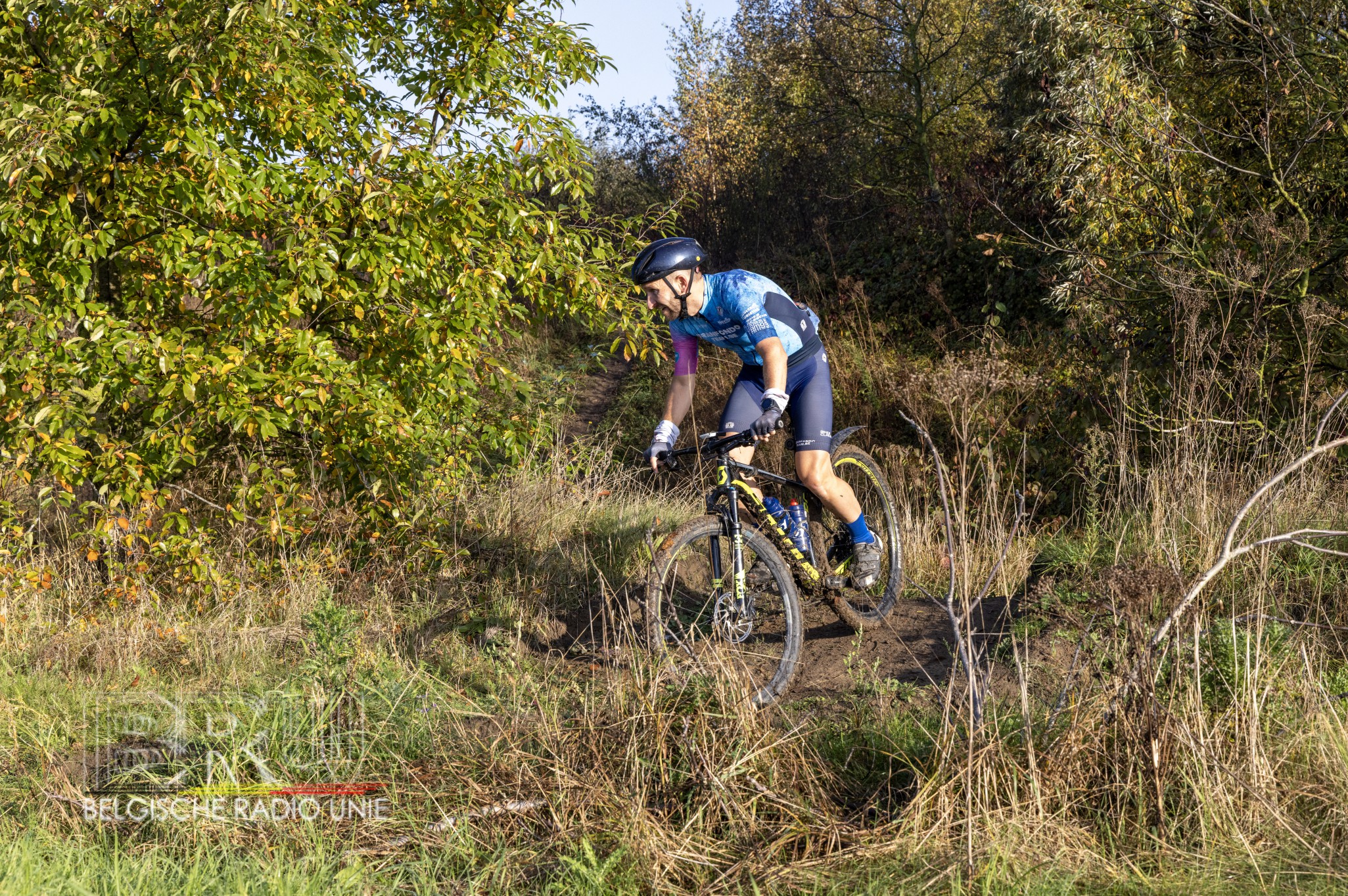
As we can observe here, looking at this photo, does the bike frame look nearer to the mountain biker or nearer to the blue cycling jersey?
the mountain biker

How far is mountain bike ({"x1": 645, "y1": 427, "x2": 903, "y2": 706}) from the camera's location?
13.0 ft

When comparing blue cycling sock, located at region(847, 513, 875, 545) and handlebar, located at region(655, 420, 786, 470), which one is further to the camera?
blue cycling sock, located at region(847, 513, 875, 545)

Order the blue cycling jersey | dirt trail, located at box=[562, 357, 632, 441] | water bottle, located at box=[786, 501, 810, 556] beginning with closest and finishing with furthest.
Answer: the blue cycling jersey → water bottle, located at box=[786, 501, 810, 556] → dirt trail, located at box=[562, 357, 632, 441]

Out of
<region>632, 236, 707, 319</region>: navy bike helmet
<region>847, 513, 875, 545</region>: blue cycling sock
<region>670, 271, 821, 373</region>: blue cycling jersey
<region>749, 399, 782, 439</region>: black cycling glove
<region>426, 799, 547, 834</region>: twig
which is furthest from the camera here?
<region>847, 513, 875, 545</region>: blue cycling sock

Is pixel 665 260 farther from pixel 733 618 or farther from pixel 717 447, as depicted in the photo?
pixel 733 618

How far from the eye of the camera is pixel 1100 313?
9.02 m

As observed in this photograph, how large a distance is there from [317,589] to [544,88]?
3405mm

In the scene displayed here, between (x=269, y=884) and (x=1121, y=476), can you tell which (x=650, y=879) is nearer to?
(x=269, y=884)

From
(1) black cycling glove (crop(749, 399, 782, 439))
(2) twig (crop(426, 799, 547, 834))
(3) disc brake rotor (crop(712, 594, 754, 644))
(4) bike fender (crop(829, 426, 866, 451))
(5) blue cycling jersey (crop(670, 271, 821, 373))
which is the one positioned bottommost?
(2) twig (crop(426, 799, 547, 834))

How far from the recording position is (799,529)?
481 centimetres

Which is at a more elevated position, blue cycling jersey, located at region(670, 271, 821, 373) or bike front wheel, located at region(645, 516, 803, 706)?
blue cycling jersey, located at region(670, 271, 821, 373)

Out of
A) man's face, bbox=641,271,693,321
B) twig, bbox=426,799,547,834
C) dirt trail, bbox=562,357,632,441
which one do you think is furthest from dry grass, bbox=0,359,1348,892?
dirt trail, bbox=562,357,632,441

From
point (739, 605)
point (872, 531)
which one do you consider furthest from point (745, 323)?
point (872, 531)

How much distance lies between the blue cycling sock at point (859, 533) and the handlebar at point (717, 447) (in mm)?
841
